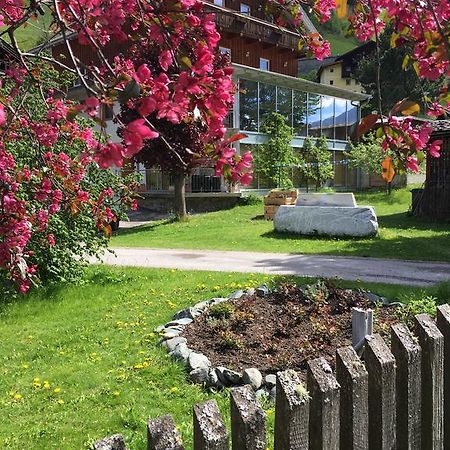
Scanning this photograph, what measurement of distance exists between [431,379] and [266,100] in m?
27.6

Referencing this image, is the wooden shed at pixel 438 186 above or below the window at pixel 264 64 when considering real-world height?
below

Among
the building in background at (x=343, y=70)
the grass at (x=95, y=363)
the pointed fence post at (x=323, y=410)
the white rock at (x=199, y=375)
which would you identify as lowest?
the grass at (x=95, y=363)

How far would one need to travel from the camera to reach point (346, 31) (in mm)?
3027

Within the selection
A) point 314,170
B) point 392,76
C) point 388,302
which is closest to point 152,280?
point 388,302

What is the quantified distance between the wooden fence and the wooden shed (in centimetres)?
1729

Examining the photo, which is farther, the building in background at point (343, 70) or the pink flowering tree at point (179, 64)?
the building in background at point (343, 70)

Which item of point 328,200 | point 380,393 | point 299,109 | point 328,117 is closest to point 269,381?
point 380,393

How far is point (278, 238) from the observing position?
1507cm

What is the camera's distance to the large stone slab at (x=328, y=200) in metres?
15.7

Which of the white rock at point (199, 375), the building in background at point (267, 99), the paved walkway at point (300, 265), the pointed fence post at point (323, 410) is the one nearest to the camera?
the pointed fence post at point (323, 410)

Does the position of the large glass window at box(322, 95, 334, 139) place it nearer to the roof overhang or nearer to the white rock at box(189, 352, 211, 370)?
the roof overhang

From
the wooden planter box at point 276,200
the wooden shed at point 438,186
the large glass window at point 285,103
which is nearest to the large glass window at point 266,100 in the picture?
the large glass window at point 285,103

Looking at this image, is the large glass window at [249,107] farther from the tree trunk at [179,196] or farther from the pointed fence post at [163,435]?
the pointed fence post at [163,435]

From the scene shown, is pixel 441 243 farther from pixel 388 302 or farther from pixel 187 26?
pixel 187 26
